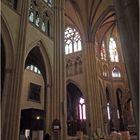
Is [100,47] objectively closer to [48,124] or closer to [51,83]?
[51,83]

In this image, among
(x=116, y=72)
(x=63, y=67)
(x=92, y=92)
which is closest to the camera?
(x=63, y=67)

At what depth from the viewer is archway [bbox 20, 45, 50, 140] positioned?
551 inches

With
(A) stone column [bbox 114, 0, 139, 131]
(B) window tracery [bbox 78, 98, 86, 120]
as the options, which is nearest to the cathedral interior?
(A) stone column [bbox 114, 0, 139, 131]

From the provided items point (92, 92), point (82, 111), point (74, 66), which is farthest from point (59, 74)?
point (82, 111)

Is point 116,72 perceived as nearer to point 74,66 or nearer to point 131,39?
point 74,66

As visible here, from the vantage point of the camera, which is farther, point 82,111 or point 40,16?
point 82,111

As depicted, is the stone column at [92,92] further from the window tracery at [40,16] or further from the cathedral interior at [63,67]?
the window tracery at [40,16]

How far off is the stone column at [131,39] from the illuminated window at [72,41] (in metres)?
20.2

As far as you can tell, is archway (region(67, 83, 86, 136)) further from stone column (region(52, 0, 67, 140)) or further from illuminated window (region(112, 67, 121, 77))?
stone column (region(52, 0, 67, 140))

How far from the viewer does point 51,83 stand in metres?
12.6

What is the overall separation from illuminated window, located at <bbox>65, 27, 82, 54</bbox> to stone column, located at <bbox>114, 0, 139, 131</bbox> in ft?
66.3

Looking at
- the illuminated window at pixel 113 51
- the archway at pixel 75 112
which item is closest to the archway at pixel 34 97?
the archway at pixel 75 112

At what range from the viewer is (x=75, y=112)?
25391 millimetres

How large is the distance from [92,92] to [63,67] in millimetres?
6665
